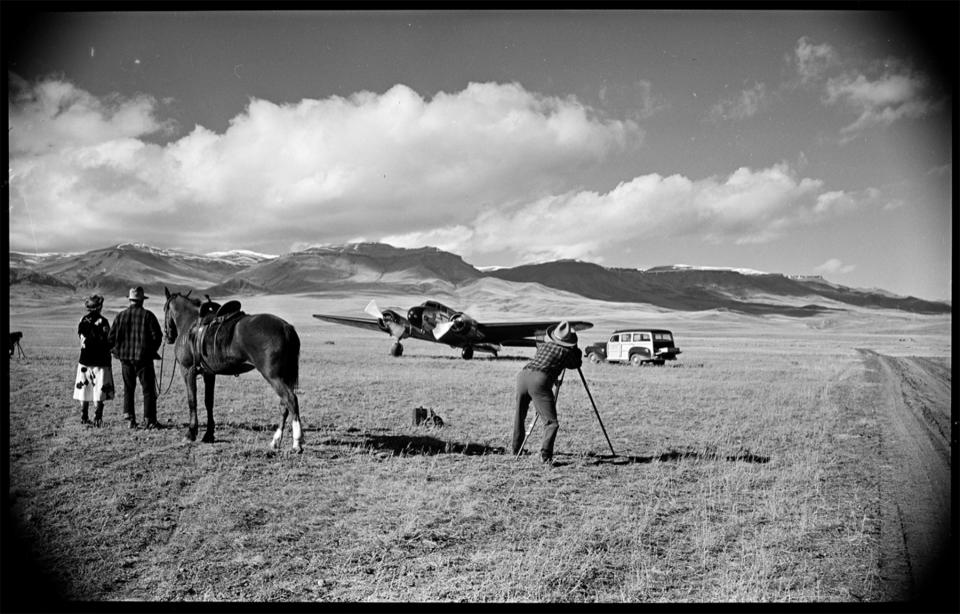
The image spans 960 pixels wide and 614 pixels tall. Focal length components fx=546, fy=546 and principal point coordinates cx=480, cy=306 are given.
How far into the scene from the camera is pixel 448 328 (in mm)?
20609

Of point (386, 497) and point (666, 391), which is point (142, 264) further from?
point (666, 391)

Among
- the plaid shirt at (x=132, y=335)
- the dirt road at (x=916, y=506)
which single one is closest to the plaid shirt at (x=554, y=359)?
the dirt road at (x=916, y=506)

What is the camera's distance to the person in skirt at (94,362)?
8.34 meters

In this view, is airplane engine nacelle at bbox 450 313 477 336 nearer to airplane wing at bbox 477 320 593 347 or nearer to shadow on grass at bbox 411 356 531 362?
airplane wing at bbox 477 320 593 347

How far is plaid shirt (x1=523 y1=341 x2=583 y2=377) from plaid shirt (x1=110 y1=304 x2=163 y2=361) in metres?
5.80

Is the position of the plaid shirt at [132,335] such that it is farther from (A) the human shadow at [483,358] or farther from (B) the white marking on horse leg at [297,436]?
(A) the human shadow at [483,358]

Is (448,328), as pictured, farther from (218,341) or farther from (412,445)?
(218,341)

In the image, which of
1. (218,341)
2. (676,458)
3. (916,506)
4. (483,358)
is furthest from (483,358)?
(916,506)

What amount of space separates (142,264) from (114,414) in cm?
430

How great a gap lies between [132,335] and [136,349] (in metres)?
0.23

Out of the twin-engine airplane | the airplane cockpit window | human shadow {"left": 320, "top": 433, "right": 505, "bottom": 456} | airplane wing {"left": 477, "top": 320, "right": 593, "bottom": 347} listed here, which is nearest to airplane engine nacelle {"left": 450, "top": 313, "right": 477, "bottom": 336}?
the twin-engine airplane

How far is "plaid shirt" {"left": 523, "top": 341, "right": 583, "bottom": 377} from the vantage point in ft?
22.8

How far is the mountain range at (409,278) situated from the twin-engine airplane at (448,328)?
8.06 feet

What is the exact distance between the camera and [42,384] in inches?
443
